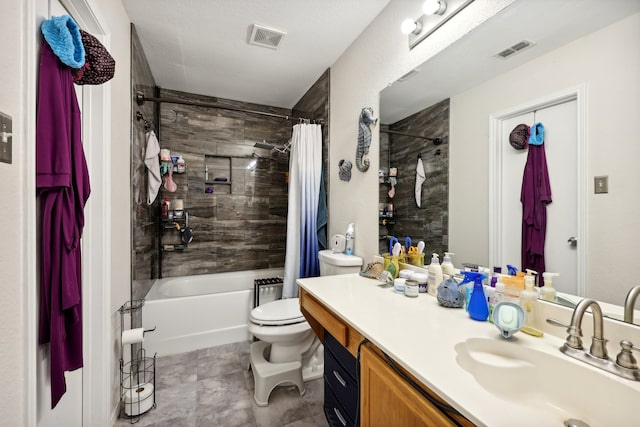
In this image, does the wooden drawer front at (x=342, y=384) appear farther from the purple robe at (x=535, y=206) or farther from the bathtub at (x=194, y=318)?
the bathtub at (x=194, y=318)

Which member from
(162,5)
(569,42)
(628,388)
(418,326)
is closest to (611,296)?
(628,388)

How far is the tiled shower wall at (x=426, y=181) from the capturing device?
1438 millimetres

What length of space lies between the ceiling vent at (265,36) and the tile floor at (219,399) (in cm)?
255

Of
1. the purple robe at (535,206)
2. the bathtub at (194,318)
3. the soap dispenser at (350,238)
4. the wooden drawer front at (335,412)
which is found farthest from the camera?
the bathtub at (194,318)

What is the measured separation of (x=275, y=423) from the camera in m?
1.58

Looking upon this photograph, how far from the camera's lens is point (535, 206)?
1.04 m

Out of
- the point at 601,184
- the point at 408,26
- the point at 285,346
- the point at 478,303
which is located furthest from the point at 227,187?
the point at 601,184

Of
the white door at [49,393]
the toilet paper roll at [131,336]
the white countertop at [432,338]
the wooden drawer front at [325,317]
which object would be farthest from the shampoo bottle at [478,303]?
the toilet paper roll at [131,336]

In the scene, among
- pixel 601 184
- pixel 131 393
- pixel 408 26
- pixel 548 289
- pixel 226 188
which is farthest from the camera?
pixel 226 188

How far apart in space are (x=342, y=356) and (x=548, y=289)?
874 mm

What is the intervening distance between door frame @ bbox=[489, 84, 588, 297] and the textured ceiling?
47.7 inches

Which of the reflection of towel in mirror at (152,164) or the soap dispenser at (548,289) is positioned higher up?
the reflection of towel in mirror at (152,164)

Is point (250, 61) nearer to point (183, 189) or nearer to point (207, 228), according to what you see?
point (183, 189)

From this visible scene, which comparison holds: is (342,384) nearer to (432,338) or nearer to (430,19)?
(432,338)
